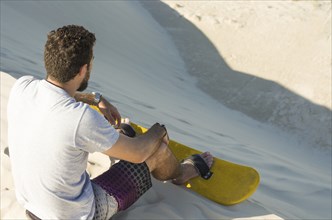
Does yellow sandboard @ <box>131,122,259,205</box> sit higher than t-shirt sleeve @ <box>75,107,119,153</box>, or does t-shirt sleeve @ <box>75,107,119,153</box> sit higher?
t-shirt sleeve @ <box>75,107,119,153</box>

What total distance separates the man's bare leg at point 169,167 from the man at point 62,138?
0.33 meters

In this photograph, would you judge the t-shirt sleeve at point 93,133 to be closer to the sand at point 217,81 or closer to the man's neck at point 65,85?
the man's neck at point 65,85

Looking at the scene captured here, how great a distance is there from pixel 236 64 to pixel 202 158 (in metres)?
8.24

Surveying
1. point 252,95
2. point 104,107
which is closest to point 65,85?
point 104,107

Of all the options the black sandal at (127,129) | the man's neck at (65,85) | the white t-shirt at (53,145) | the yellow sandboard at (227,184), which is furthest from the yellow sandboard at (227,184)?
the man's neck at (65,85)

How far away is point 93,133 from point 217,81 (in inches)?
353

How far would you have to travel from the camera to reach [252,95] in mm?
10188

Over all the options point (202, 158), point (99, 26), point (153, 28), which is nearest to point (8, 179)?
point (202, 158)

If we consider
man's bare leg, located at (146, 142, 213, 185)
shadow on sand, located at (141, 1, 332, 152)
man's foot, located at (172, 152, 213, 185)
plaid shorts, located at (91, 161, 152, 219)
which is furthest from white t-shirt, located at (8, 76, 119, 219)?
shadow on sand, located at (141, 1, 332, 152)

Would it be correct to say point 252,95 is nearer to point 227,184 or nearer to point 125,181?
point 227,184

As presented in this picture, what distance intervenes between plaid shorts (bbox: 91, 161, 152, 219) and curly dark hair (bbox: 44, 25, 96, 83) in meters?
0.78

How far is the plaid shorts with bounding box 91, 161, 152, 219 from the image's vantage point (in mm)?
2646

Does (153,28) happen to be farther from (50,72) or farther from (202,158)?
(50,72)

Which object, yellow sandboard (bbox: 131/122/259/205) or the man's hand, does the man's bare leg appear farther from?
the man's hand
